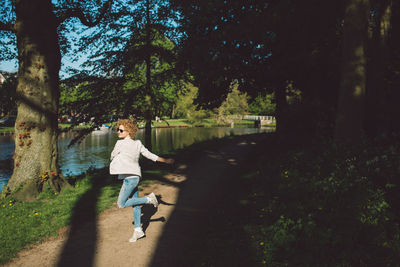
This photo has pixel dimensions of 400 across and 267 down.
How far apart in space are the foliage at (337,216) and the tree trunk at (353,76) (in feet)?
4.43

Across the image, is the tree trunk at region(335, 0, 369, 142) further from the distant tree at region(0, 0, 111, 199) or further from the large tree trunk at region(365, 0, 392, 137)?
the distant tree at region(0, 0, 111, 199)

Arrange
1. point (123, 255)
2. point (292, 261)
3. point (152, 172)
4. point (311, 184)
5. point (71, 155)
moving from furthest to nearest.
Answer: point (71, 155)
point (152, 172)
point (311, 184)
point (123, 255)
point (292, 261)

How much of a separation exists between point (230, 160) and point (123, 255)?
8585 mm

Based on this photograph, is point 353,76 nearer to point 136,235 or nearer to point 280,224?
point 280,224

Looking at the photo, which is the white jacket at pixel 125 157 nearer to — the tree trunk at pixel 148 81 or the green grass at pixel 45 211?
the green grass at pixel 45 211

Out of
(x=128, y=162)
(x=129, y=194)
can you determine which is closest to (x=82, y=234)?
(x=129, y=194)

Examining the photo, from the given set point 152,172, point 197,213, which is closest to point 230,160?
point 152,172

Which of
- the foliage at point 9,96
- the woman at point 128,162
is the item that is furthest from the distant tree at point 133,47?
the woman at point 128,162

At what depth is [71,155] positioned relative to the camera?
20031mm

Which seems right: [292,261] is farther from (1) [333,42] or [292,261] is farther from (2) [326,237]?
(1) [333,42]

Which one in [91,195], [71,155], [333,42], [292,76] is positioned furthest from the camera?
[71,155]

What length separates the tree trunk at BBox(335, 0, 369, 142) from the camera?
21.2 ft

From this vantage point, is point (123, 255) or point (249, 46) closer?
point (123, 255)

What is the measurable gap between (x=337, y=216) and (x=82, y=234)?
4.07 meters
